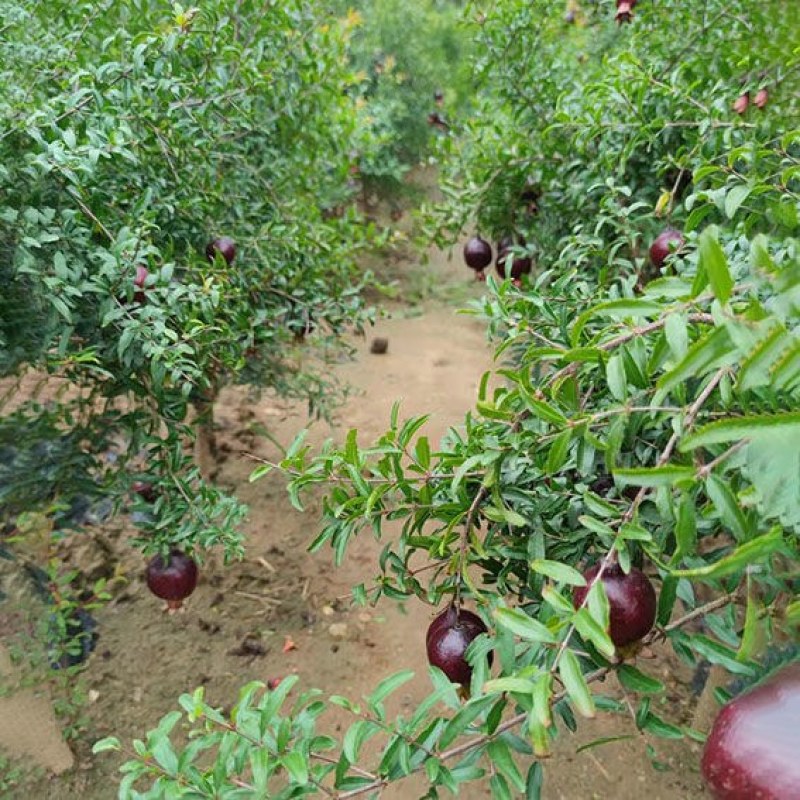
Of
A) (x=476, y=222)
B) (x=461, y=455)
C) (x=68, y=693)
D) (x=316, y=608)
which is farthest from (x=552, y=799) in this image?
(x=476, y=222)

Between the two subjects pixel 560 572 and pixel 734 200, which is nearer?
pixel 560 572

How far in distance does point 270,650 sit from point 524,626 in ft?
6.48

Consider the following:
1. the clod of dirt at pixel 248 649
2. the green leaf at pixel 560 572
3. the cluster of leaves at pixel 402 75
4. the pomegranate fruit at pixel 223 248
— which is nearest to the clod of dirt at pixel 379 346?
the cluster of leaves at pixel 402 75

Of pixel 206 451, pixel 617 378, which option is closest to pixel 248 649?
pixel 206 451

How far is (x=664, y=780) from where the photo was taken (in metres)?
1.91

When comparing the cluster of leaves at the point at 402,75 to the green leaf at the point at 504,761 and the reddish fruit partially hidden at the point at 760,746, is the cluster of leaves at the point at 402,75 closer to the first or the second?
the green leaf at the point at 504,761

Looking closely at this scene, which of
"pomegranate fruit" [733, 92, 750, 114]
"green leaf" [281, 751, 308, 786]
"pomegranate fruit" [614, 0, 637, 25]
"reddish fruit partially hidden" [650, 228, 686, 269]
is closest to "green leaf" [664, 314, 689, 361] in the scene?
"green leaf" [281, 751, 308, 786]

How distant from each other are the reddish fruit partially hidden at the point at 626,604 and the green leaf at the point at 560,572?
1.8 inches

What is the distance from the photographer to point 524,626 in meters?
0.70

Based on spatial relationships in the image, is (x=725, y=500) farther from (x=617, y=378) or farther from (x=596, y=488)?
(x=596, y=488)

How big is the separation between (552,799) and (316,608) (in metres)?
1.14

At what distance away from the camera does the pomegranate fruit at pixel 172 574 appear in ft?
5.90

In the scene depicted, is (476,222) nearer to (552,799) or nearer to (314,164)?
(314,164)

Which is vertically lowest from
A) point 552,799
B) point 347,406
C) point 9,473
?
point 347,406
